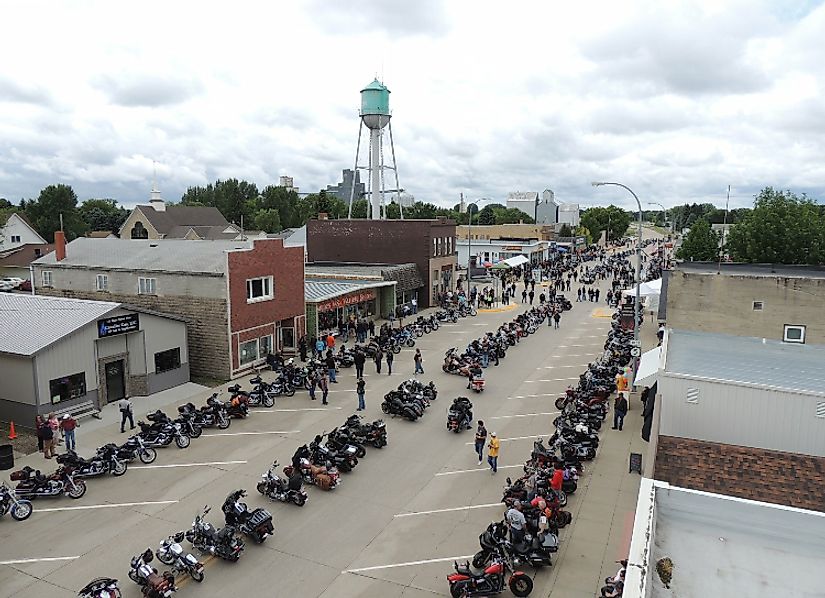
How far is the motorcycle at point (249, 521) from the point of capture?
14125 mm

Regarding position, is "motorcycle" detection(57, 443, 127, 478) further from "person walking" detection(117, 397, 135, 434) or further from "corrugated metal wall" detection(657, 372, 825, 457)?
"corrugated metal wall" detection(657, 372, 825, 457)

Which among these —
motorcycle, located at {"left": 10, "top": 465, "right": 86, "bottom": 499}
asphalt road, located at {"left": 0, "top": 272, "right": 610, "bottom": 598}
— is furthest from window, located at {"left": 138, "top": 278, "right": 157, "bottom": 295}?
motorcycle, located at {"left": 10, "top": 465, "right": 86, "bottom": 499}

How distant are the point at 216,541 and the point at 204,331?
648 inches

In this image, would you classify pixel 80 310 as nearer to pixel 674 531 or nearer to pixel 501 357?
pixel 501 357

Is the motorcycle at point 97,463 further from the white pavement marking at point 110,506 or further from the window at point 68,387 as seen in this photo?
the window at point 68,387

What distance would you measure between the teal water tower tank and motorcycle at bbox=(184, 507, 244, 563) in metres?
53.2

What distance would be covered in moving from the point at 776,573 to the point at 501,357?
80.0 ft

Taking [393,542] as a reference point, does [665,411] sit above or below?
above

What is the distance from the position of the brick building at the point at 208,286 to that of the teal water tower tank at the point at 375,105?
3253cm

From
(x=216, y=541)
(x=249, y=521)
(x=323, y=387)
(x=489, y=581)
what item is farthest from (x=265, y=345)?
(x=489, y=581)

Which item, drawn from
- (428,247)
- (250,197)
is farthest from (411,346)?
(250,197)

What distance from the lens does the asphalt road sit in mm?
13039

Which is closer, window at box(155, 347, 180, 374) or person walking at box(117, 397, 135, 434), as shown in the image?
person walking at box(117, 397, 135, 434)

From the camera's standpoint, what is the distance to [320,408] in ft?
80.0
